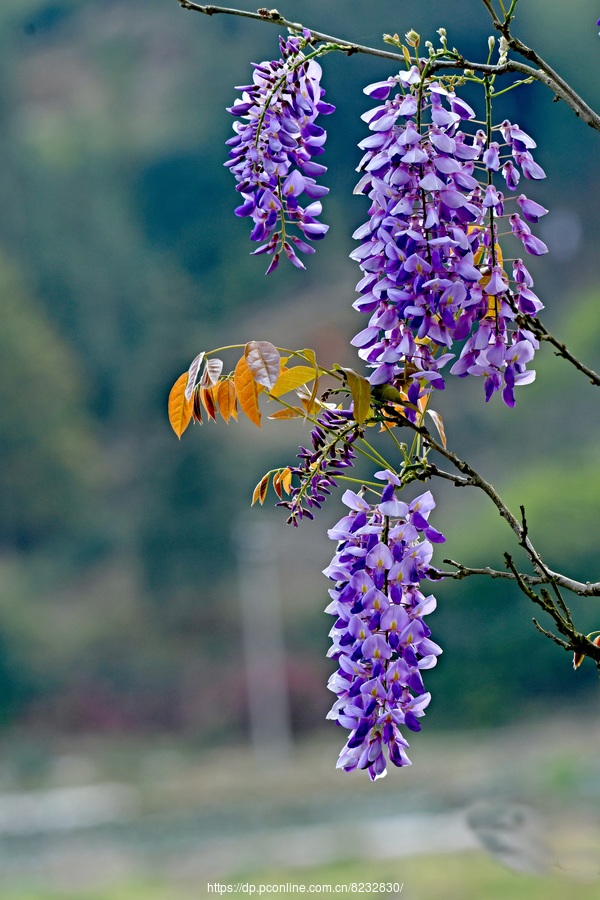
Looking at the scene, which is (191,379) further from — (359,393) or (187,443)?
(187,443)

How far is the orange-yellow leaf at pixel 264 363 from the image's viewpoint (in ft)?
2.75

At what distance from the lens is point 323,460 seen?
0.86 meters

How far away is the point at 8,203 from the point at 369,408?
1406 centimetres

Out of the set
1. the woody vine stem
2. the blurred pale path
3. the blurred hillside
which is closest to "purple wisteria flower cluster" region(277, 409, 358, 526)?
the woody vine stem

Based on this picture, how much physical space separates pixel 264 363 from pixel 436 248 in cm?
16

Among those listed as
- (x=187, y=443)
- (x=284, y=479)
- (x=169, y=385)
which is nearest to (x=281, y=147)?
(x=284, y=479)

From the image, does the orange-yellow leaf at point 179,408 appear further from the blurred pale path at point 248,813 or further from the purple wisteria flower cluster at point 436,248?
the blurred pale path at point 248,813

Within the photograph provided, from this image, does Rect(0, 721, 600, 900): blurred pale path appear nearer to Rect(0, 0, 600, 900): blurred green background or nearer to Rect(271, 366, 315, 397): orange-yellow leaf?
Rect(0, 0, 600, 900): blurred green background

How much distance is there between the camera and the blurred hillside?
10914 mm

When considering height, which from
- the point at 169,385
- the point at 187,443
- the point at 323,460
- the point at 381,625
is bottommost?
the point at 381,625

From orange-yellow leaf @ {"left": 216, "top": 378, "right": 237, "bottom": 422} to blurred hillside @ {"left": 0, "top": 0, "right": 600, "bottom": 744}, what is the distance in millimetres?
9284

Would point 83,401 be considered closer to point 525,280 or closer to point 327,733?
point 327,733

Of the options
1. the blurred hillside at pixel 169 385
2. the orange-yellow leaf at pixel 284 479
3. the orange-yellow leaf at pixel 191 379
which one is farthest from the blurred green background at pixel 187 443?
the orange-yellow leaf at pixel 191 379

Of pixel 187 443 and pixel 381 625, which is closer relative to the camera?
pixel 381 625
